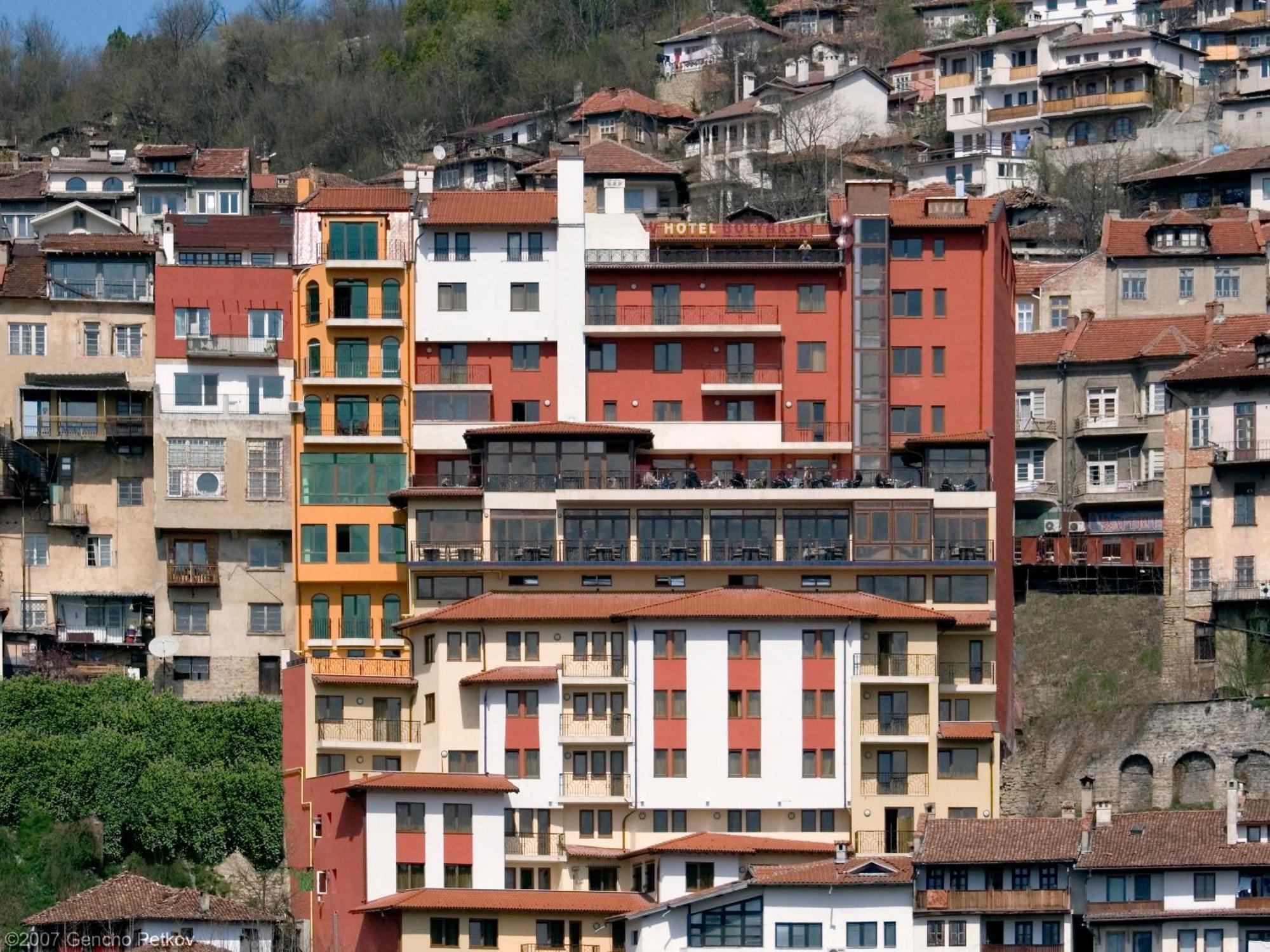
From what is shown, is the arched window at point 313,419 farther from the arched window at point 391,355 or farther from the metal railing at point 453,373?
the metal railing at point 453,373

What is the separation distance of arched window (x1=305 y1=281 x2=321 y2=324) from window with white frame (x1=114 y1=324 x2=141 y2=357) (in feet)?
20.2

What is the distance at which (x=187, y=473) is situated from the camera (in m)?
98.7

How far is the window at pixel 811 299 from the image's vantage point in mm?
97062

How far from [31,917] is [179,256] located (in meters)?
27.4

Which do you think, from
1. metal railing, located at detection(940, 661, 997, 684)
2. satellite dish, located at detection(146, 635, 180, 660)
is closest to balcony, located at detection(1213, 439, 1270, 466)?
metal railing, located at detection(940, 661, 997, 684)

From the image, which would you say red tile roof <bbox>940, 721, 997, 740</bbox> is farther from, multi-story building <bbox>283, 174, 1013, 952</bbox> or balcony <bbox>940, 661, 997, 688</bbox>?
balcony <bbox>940, 661, 997, 688</bbox>

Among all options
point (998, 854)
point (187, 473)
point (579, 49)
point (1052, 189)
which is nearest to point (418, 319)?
point (187, 473)

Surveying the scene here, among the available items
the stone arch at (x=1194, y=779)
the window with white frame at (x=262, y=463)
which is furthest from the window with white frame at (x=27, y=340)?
the stone arch at (x=1194, y=779)

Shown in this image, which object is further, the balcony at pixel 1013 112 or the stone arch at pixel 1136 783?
the balcony at pixel 1013 112

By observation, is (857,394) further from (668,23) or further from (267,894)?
(668,23)

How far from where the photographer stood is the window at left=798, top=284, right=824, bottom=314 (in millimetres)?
97062

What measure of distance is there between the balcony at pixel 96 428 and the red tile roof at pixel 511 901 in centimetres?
2049

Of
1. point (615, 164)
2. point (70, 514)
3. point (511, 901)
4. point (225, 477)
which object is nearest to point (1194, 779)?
point (511, 901)

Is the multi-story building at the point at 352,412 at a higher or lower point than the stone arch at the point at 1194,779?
higher
